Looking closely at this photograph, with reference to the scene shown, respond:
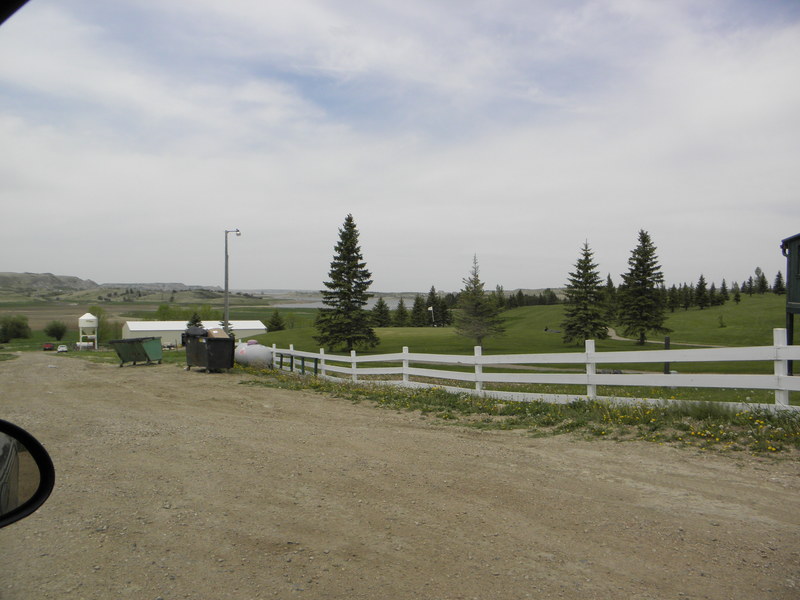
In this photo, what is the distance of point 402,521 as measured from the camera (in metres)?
4.34

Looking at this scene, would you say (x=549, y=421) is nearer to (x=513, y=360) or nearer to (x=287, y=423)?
(x=513, y=360)

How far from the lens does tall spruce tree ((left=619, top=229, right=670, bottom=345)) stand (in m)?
54.6

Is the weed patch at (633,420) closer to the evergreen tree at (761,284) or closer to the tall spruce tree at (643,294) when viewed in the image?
the tall spruce tree at (643,294)

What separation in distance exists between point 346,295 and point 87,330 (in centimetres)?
4912

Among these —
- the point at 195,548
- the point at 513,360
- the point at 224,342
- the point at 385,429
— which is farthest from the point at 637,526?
the point at 224,342

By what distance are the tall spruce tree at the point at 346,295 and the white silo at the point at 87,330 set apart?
41.4 meters

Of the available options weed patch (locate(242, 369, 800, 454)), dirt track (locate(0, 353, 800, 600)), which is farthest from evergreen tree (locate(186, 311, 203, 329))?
dirt track (locate(0, 353, 800, 600))

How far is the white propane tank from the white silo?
58.5 metres

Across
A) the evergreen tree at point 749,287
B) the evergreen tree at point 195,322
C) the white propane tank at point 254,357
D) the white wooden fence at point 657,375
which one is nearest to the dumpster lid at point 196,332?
the white propane tank at point 254,357

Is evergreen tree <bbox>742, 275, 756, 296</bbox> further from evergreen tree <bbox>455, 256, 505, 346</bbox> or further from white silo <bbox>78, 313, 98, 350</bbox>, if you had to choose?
white silo <bbox>78, 313, 98, 350</bbox>

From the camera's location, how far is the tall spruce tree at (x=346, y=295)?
46.8 m

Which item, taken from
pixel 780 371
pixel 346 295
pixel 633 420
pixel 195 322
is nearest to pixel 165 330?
pixel 195 322

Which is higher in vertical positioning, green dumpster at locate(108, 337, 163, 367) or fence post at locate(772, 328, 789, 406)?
fence post at locate(772, 328, 789, 406)

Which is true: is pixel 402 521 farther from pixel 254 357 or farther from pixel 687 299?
pixel 687 299
